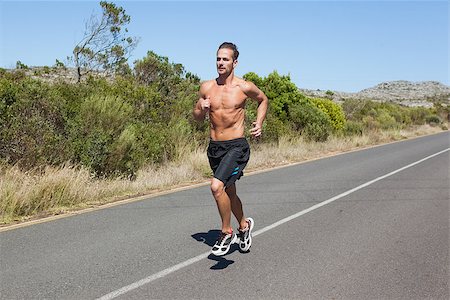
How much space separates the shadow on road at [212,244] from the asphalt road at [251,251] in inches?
1.2

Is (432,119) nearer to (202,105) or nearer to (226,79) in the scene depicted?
(226,79)

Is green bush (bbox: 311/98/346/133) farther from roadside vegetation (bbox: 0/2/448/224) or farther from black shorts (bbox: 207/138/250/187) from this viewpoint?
black shorts (bbox: 207/138/250/187)

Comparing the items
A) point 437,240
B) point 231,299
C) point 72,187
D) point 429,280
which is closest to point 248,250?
point 231,299

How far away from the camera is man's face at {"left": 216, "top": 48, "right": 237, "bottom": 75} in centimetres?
535

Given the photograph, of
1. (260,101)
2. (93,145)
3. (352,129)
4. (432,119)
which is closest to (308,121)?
(352,129)

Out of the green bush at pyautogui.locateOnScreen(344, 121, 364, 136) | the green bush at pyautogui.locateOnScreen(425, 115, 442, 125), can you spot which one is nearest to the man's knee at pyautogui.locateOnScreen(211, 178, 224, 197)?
the green bush at pyautogui.locateOnScreen(344, 121, 364, 136)

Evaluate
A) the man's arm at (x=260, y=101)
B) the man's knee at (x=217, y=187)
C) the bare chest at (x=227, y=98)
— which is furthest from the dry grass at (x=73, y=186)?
the man's arm at (x=260, y=101)

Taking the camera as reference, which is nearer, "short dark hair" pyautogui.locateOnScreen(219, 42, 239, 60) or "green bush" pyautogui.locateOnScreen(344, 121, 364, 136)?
"short dark hair" pyautogui.locateOnScreen(219, 42, 239, 60)

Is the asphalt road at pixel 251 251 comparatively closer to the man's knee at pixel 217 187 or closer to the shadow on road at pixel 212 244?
the shadow on road at pixel 212 244

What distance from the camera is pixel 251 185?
37.3 ft

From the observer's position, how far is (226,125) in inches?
215

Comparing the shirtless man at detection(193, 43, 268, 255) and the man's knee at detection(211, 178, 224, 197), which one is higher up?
the shirtless man at detection(193, 43, 268, 255)

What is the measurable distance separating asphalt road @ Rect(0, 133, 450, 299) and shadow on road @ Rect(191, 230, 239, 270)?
0.10 feet

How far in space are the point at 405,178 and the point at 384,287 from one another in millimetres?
8514
